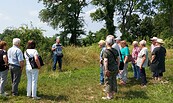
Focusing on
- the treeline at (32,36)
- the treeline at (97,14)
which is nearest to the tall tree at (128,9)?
the treeline at (97,14)

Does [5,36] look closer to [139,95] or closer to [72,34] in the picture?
[139,95]

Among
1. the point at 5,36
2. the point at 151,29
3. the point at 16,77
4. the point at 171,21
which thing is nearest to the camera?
the point at 16,77

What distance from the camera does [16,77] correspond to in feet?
32.6

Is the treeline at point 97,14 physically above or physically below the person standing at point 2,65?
above

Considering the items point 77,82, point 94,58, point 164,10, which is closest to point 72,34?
point 164,10

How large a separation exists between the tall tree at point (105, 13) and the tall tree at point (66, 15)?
9.29 feet

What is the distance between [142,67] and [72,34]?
42.4m

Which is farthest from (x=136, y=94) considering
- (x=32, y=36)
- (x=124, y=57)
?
(x=32, y=36)

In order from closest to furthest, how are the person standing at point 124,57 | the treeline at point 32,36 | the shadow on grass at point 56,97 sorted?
the shadow on grass at point 56,97 → the person standing at point 124,57 → the treeline at point 32,36

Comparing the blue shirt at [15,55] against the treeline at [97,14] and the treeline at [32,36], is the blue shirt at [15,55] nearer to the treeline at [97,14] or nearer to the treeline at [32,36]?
the treeline at [32,36]

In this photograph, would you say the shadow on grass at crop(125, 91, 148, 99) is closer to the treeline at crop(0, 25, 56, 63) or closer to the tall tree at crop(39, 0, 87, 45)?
the treeline at crop(0, 25, 56, 63)

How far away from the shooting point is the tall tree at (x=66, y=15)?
5259cm

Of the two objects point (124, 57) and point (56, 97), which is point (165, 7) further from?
point (56, 97)

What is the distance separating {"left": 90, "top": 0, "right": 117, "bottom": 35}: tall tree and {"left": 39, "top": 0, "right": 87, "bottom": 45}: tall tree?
111 inches
